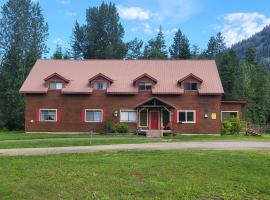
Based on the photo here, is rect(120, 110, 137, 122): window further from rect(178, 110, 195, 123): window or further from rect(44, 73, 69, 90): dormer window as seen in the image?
Result: rect(44, 73, 69, 90): dormer window

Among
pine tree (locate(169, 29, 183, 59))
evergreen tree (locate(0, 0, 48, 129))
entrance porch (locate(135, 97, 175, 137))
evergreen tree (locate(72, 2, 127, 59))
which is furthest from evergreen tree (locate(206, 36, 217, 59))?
entrance porch (locate(135, 97, 175, 137))

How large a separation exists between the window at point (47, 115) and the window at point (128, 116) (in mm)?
6472

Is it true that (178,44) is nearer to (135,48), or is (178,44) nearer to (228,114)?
(135,48)

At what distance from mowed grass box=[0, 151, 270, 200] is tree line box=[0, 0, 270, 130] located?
42848 mm

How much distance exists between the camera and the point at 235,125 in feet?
155

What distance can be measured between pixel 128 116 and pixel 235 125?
1032 cm

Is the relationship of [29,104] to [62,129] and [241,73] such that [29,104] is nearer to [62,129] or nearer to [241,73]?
[62,129]

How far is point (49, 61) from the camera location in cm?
5238

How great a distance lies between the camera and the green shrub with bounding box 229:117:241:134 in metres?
46.9

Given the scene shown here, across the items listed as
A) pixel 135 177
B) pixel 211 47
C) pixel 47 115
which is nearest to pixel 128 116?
pixel 47 115

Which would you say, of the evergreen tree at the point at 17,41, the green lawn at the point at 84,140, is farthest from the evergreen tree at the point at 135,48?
the green lawn at the point at 84,140

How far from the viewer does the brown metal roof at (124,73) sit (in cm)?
4700

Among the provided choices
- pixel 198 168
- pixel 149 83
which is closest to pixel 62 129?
pixel 149 83

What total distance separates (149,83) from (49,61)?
39.1 ft
